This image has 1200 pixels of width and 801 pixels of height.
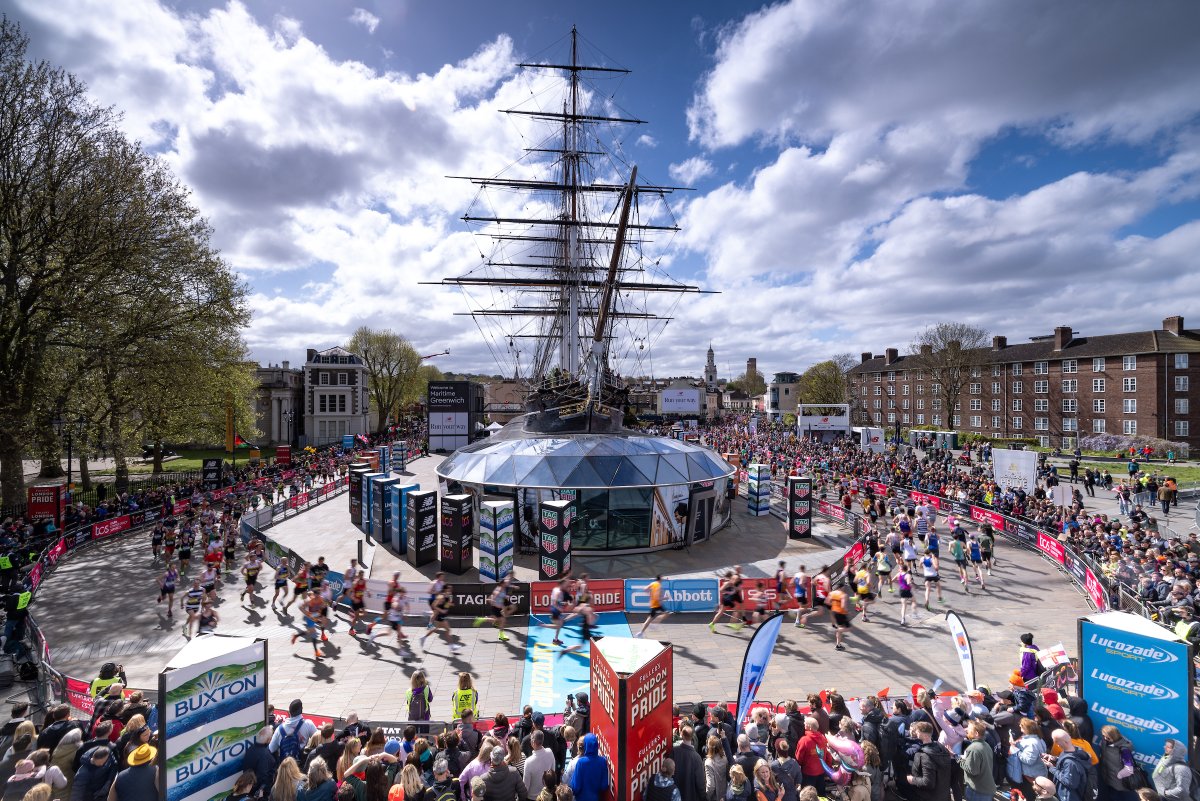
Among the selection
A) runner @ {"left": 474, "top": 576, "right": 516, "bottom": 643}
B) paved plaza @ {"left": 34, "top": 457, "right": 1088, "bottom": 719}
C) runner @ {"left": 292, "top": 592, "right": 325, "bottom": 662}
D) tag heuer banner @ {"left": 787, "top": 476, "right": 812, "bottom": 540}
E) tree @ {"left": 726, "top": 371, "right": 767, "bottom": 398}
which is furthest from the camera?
tree @ {"left": 726, "top": 371, "right": 767, "bottom": 398}

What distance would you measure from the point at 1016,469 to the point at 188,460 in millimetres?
63885

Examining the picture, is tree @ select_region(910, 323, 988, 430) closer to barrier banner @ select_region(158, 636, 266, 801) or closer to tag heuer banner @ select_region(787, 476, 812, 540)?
tag heuer banner @ select_region(787, 476, 812, 540)

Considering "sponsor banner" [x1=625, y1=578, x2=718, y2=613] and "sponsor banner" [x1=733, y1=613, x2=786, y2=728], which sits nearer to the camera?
"sponsor banner" [x1=733, y1=613, x2=786, y2=728]

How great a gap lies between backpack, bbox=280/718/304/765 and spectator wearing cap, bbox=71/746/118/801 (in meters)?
1.56

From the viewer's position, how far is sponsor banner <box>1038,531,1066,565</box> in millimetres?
16578

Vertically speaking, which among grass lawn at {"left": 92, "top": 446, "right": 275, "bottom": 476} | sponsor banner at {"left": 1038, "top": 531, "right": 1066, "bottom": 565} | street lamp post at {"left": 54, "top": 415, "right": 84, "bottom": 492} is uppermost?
street lamp post at {"left": 54, "top": 415, "right": 84, "bottom": 492}

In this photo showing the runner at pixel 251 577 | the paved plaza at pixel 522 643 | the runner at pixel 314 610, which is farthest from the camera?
the runner at pixel 251 577

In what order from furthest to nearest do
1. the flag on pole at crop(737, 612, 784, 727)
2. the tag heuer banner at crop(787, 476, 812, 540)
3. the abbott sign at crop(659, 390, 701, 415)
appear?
1. the abbott sign at crop(659, 390, 701, 415)
2. the tag heuer banner at crop(787, 476, 812, 540)
3. the flag on pole at crop(737, 612, 784, 727)

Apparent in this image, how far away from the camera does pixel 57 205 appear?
2067cm

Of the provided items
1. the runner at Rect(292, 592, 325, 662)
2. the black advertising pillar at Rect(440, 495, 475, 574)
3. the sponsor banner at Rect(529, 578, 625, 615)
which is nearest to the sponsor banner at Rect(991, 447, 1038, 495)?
the sponsor banner at Rect(529, 578, 625, 615)

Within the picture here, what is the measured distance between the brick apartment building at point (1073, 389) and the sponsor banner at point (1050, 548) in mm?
43289

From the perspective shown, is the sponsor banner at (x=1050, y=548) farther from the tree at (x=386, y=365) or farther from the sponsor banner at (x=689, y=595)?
the tree at (x=386, y=365)

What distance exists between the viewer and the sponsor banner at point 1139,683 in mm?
6082

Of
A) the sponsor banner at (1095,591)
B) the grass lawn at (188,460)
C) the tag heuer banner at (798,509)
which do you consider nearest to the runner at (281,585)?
the tag heuer banner at (798,509)
